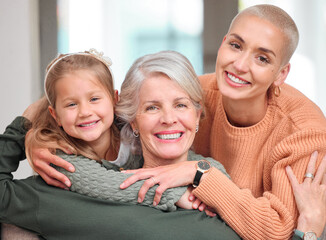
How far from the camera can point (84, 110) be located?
6.27 ft

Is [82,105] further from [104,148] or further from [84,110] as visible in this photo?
[104,148]

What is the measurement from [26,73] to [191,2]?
70.8 inches

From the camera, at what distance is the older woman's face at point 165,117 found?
1860mm

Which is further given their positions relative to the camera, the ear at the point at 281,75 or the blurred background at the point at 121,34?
the blurred background at the point at 121,34

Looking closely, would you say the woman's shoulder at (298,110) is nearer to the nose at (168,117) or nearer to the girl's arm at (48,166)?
the nose at (168,117)

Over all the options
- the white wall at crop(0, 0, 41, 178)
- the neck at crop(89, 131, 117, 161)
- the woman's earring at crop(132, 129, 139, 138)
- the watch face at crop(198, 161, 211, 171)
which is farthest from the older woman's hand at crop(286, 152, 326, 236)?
the white wall at crop(0, 0, 41, 178)

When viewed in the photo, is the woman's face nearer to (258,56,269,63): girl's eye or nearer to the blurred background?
(258,56,269,63): girl's eye

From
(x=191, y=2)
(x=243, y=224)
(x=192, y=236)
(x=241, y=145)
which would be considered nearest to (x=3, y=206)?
(x=192, y=236)

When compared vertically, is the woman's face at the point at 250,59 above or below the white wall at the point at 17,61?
above

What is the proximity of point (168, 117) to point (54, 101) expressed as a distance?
0.54m

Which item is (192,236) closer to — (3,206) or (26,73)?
A: (3,206)

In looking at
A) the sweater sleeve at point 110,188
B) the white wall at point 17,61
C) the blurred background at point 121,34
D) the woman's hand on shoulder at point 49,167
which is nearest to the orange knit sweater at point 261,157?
the sweater sleeve at point 110,188

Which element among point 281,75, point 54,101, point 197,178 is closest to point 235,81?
point 281,75

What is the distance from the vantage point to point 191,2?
14.8 feet
